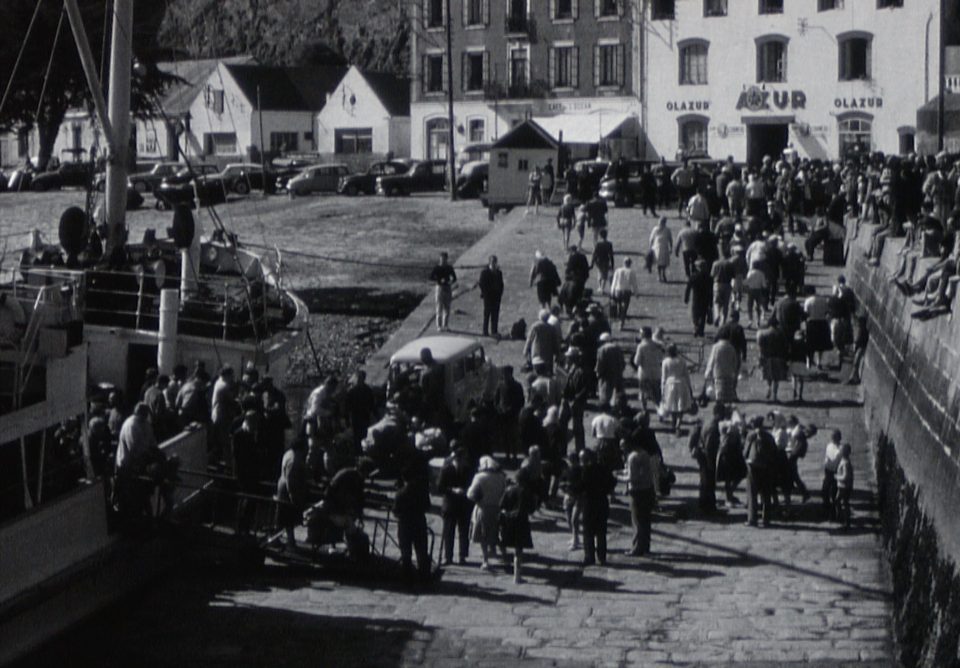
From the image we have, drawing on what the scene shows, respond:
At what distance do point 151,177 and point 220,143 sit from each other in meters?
25.2

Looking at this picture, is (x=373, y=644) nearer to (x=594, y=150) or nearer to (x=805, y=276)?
(x=805, y=276)

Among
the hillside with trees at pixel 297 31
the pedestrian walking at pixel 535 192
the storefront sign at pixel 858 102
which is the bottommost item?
the pedestrian walking at pixel 535 192

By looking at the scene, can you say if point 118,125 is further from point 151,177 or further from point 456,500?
point 151,177

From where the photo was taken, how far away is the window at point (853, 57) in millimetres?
59906

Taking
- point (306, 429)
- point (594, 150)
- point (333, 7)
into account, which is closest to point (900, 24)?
point (594, 150)

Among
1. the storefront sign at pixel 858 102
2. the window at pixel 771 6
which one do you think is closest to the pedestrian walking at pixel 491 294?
the storefront sign at pixel 858 102

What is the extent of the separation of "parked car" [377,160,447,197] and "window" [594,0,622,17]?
9.08m

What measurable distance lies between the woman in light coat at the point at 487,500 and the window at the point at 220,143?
69311 millimetres

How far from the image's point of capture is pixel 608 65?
66.4 m

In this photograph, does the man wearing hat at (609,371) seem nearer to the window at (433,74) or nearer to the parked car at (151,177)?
the parked car at (151,177)

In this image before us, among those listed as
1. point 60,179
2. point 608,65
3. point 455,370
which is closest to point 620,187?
point 608,65

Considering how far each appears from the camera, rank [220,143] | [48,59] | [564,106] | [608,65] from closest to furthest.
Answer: [48,59] < [608,65] < [564,106] < [220,143]

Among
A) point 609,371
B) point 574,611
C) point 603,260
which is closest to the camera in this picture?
point 574,611

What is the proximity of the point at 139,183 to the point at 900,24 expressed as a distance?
26.2 meters
